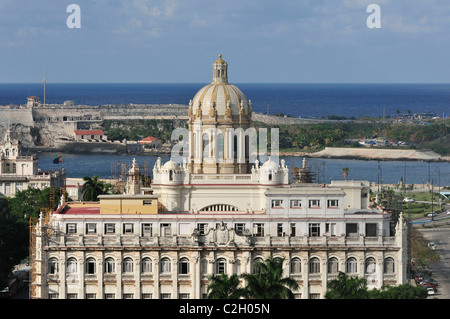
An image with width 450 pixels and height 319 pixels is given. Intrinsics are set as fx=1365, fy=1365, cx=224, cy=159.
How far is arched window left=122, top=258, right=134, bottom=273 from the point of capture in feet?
291

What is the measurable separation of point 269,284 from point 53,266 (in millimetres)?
17385

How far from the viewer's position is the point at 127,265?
88750 mm

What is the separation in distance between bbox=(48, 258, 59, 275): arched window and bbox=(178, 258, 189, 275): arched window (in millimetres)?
7970

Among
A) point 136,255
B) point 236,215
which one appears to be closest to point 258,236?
point 236,215

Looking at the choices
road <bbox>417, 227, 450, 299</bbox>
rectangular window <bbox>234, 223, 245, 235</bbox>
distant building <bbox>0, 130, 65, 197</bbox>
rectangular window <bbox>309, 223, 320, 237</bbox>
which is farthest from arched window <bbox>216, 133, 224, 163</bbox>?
distant building <bbox>0, 130, 65, 197</bbox>

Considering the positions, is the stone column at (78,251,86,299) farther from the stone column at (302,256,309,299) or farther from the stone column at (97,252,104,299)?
the stone column at (302,256,309,299)

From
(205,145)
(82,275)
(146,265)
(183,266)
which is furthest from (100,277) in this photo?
(205,145)

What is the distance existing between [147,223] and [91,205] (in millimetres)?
6687

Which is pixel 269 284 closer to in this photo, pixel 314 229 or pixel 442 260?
pixel 314 229

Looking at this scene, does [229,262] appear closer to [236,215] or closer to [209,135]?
[236,215]

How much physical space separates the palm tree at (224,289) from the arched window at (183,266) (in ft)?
Result: 31.2

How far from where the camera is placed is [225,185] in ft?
311
